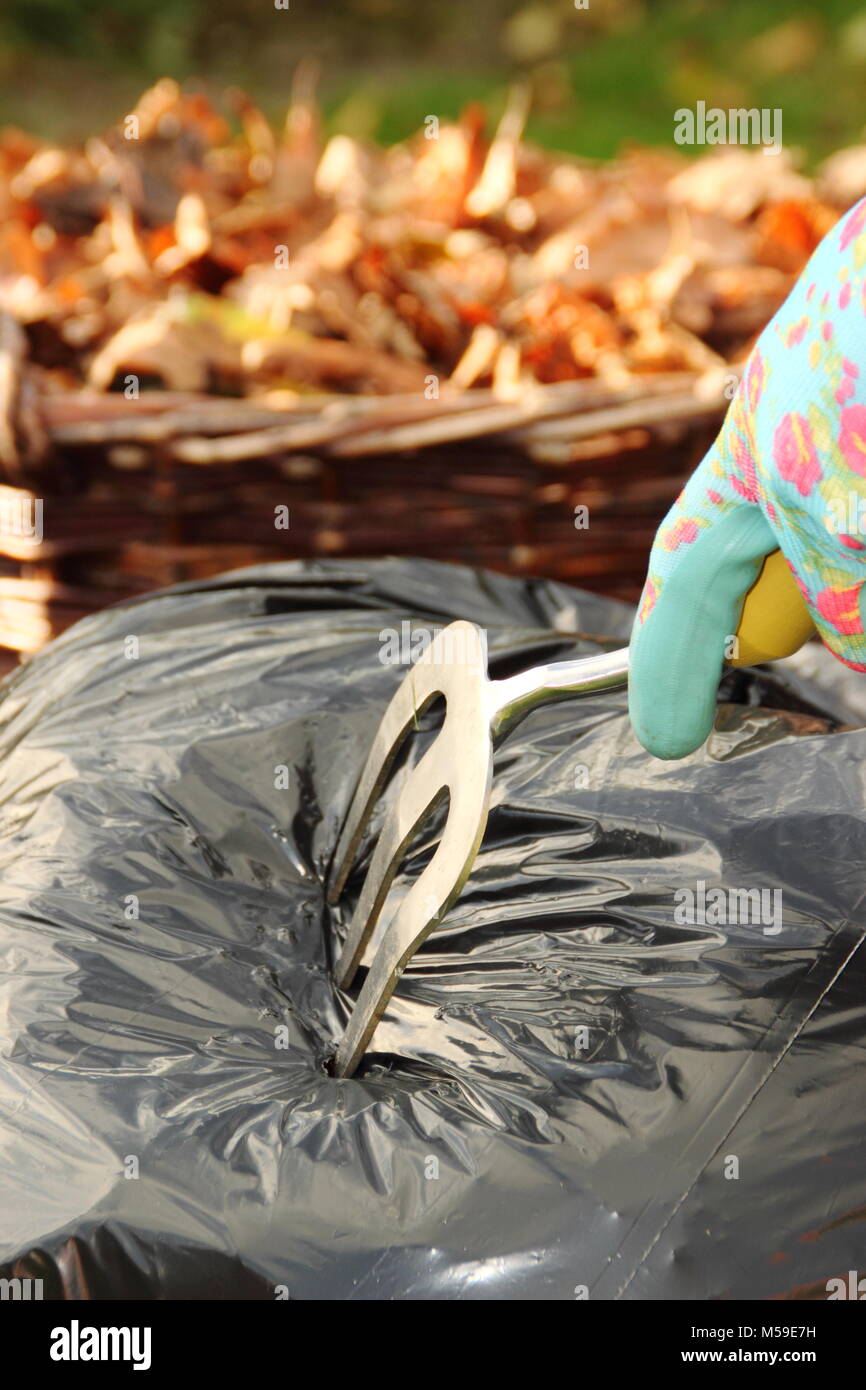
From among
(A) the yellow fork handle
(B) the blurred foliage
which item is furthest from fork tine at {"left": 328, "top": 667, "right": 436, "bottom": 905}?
(B) the blurred foliage

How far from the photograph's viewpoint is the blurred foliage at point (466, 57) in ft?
17.1

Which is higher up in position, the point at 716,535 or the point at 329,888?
the point at 716,535

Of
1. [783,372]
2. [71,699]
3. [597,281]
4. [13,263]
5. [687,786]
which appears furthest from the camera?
[13,263]

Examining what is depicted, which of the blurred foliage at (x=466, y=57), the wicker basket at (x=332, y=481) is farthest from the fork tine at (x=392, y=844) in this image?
the blurred foliage at (x=466, y=57)

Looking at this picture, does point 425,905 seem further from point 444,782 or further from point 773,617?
point 773,617

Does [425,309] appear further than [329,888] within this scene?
Yes

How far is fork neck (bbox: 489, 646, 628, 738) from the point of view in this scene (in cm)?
81

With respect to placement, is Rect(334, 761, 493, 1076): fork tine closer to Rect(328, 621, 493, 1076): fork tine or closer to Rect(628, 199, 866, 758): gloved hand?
Rect(328, 621, 493, 1076): fork tine

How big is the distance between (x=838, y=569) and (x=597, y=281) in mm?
1339

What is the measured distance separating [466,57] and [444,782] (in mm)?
6027

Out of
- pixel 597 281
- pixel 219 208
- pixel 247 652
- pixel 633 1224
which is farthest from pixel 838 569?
pixel 219 208

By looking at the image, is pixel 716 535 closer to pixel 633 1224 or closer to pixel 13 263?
pixel 633 1224

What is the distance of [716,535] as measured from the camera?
0.69 metres

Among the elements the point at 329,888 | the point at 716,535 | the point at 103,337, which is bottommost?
the point at 329,888
